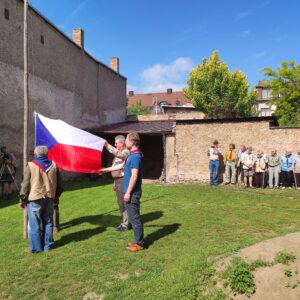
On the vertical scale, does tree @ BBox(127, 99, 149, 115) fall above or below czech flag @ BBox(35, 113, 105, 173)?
above

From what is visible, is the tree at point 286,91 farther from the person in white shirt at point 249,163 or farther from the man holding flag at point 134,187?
the man holding flag at point 134,187

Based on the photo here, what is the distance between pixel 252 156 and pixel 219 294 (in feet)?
35.1

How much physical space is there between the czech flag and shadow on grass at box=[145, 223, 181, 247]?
190cm

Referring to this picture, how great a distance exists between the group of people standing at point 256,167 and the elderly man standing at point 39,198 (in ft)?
33.5

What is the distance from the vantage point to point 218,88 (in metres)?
38.8

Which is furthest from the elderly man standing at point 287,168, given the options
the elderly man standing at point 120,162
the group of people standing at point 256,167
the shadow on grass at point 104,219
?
the elderly man standing at point 120,162

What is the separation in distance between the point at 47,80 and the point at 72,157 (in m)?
10.9

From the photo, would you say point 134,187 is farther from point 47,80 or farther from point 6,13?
point 47,80

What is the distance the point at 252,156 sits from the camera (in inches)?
581

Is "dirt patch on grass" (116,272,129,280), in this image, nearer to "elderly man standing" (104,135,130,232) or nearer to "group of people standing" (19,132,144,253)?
"group of people standing" (19,132,144,253)

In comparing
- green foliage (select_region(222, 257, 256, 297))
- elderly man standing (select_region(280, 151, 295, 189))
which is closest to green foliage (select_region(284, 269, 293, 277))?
green foliage (select_region(222, 257, 256, 297))

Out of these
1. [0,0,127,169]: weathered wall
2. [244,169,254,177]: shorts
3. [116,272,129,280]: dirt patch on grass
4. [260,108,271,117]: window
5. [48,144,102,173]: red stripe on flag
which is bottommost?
[116,272,129,280]: dirt patch on grass

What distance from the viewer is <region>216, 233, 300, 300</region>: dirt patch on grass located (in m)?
4.82

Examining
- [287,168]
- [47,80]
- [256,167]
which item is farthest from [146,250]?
[47,80]
